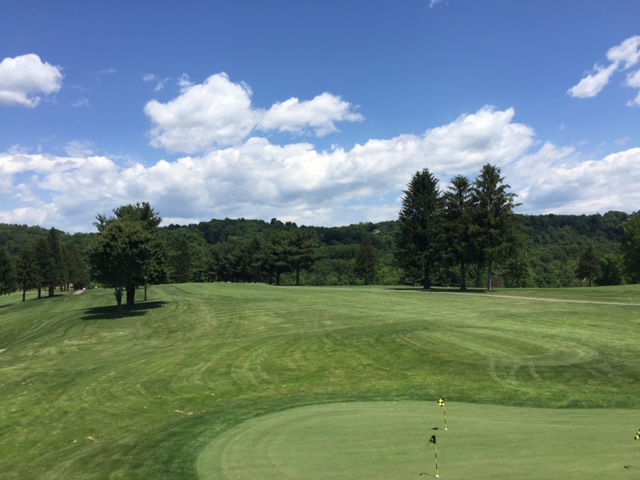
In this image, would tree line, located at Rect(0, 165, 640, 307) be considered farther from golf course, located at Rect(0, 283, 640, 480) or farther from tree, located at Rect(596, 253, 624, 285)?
golf course, located at Rect(0, 283, 640, 480)

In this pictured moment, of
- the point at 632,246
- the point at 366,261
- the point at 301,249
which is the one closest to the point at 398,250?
the point at 301,249

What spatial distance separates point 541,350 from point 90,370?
22.2 m

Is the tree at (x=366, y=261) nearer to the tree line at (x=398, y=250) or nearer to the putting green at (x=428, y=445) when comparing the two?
the tree line at (x=398, y=250)

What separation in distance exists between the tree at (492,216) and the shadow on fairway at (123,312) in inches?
1496

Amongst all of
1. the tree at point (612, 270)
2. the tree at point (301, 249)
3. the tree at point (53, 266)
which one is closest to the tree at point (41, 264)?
the tree at point (53, 266)

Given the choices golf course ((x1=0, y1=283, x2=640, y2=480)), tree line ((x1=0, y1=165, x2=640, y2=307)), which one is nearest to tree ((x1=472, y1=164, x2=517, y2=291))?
tree line ((x1=0, y1=165, x2=640, y2=307))

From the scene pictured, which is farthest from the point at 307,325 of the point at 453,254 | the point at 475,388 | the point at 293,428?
the point at 453,254

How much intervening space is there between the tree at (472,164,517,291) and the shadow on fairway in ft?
125

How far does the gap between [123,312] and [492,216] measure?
140 feet

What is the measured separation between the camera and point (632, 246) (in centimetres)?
7488

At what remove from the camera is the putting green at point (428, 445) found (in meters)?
7.61

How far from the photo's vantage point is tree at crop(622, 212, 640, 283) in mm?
73562

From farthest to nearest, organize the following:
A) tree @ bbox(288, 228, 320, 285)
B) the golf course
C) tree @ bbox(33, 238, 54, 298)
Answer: tree @ bbox(288, 228, 320, 285) → tree @ bbox(33, 238, 54, 298) → the golf course

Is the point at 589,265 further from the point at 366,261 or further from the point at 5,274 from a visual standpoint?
the point at 5,274
